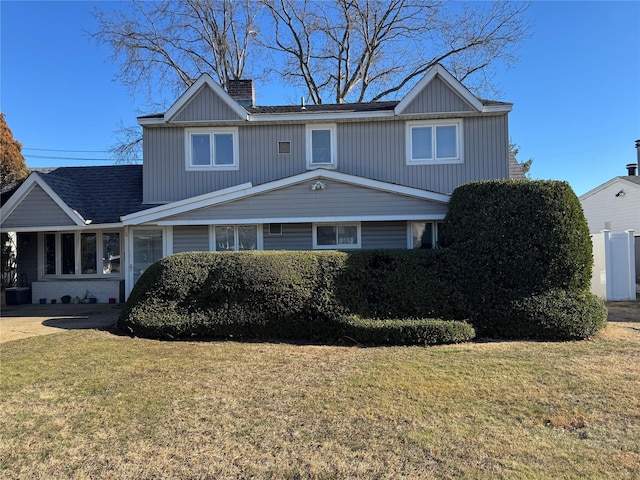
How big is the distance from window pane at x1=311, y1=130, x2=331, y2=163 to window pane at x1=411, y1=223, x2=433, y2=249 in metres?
3.76

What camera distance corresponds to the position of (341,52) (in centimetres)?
2542

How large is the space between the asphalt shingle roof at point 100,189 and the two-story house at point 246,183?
6 cm

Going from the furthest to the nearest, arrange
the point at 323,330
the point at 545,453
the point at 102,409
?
the point at 323,330 < the point at 102,409 < the point at 545,453

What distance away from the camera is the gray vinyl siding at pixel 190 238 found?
40.2 feet

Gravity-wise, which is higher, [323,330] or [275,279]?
[275,279]

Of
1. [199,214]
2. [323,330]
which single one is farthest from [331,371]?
[199,214]

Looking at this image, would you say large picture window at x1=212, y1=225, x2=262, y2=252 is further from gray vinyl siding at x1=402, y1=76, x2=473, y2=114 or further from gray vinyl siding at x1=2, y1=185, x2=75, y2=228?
gray vinyl siding at x1=402, y1=76, x2=473, y2=114

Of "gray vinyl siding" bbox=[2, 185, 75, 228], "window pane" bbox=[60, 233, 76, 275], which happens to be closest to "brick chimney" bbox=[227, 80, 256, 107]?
"gray vinyl siding" bbox=[2, 185, 75, 228]

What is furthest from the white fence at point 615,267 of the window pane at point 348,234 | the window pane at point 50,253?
the window pane at point 50,253

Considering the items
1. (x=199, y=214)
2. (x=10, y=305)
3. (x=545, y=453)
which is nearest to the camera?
(x=545, y=453)

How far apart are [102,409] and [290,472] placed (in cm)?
250

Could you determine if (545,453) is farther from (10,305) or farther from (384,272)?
(10,305)

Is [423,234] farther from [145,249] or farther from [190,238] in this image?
[145,249]

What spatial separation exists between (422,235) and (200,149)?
771cm
